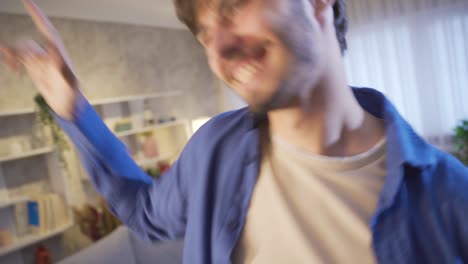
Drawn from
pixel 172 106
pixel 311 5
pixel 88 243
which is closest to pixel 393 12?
pixel 172 106

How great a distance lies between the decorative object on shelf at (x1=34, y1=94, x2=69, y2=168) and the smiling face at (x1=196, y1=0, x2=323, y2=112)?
233 centimetres

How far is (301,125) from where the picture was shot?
1.99 ft

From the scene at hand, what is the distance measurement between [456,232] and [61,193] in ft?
9.20

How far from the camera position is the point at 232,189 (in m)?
0.61

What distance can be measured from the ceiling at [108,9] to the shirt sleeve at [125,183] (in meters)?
2.32

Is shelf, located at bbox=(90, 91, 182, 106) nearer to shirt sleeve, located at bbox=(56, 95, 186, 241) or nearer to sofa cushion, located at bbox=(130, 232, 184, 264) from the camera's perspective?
sofa cushion, located at bbox=(130, 232, 184, 264)

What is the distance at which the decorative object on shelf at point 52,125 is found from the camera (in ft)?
8.04

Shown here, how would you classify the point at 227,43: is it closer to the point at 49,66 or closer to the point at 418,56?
the point at 49,66

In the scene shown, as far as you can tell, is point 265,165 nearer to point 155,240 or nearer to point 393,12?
point 155,240

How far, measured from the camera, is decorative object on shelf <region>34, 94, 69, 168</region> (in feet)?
8.04

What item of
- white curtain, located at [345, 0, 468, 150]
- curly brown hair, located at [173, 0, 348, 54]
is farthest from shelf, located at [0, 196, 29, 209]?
white curtain, located at [345, 0, 468, 150]

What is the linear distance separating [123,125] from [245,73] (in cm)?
277

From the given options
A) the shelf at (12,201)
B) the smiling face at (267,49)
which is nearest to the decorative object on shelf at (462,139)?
the smiling face at (267,49)

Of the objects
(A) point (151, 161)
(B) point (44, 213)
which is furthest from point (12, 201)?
(A) point (151, 161)
